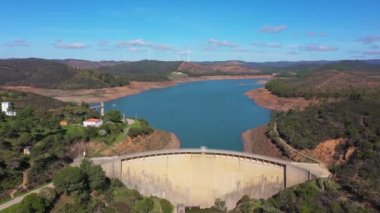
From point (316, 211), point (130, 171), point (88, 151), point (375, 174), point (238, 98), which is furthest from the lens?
point (238, 98)

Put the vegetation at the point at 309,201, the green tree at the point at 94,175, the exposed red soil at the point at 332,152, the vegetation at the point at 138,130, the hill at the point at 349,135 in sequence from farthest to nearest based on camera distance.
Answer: the vegetation at the point at 138,130 → the exposed red soil at the point at 332,152 → the green tree at the point at 94,175 → the hill at the point at 349,135 → the vegetation at the point at 309,201

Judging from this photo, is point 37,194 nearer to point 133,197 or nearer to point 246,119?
point 133,197

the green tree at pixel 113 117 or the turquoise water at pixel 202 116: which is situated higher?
the green tree at pixel 113 117

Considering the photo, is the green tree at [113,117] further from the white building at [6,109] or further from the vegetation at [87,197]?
the vegetation at [87,197]

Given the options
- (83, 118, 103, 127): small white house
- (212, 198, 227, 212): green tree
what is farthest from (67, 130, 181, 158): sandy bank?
(212, 198, 227, 212): green tree

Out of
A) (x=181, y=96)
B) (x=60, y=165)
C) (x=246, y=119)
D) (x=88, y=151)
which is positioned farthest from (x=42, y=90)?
(x=60, y=165)

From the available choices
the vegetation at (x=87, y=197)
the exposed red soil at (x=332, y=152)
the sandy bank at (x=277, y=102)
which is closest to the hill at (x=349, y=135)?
the exposed red soil at (x=332, y=152)

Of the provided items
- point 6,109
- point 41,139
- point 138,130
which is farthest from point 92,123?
point 6,109
